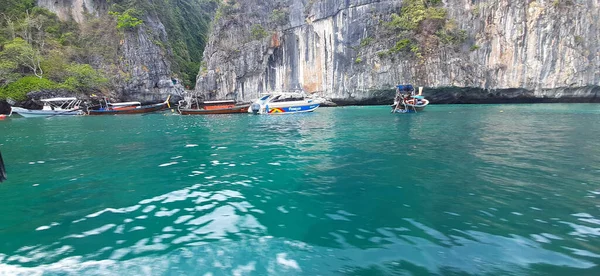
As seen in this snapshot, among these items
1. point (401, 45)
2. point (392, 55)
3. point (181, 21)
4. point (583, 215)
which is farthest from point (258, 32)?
point (583, 215)

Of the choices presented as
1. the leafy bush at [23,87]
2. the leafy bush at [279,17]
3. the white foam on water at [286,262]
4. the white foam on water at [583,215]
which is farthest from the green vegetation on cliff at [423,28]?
the leafy bush at [23,87]

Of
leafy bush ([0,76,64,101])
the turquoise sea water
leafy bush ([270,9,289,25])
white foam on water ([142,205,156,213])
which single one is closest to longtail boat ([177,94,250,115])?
leafy bush ([0,76,64,101])

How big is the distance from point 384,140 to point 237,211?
26.6ft

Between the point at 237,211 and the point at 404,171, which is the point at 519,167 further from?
the point at 237,211

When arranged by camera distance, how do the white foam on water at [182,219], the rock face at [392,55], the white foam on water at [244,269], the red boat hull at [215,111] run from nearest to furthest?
the white foam on water at [244,269] → the white foam on water at [182,219] → the red boat hull at [215,111] → the rock face at [392,55]

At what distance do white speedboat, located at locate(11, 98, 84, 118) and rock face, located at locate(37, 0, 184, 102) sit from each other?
8573 millimetres

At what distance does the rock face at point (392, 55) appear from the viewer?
3325cm

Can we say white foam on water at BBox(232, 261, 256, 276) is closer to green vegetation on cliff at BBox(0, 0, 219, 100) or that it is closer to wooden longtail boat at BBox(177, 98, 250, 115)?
wooden longtail boat at BBox(177, 98, 250, 115)

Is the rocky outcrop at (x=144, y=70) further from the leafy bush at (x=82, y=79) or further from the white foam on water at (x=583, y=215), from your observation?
the white foam on water at (x=583, y=215)

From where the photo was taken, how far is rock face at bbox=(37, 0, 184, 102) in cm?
4600

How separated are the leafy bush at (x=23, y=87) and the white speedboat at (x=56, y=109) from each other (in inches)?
101

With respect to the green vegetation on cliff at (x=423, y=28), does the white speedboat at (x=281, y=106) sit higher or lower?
lower

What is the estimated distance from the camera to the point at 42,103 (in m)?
37.0

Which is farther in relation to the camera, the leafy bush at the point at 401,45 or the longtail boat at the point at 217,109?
the leafy bush at the point at 401,45
